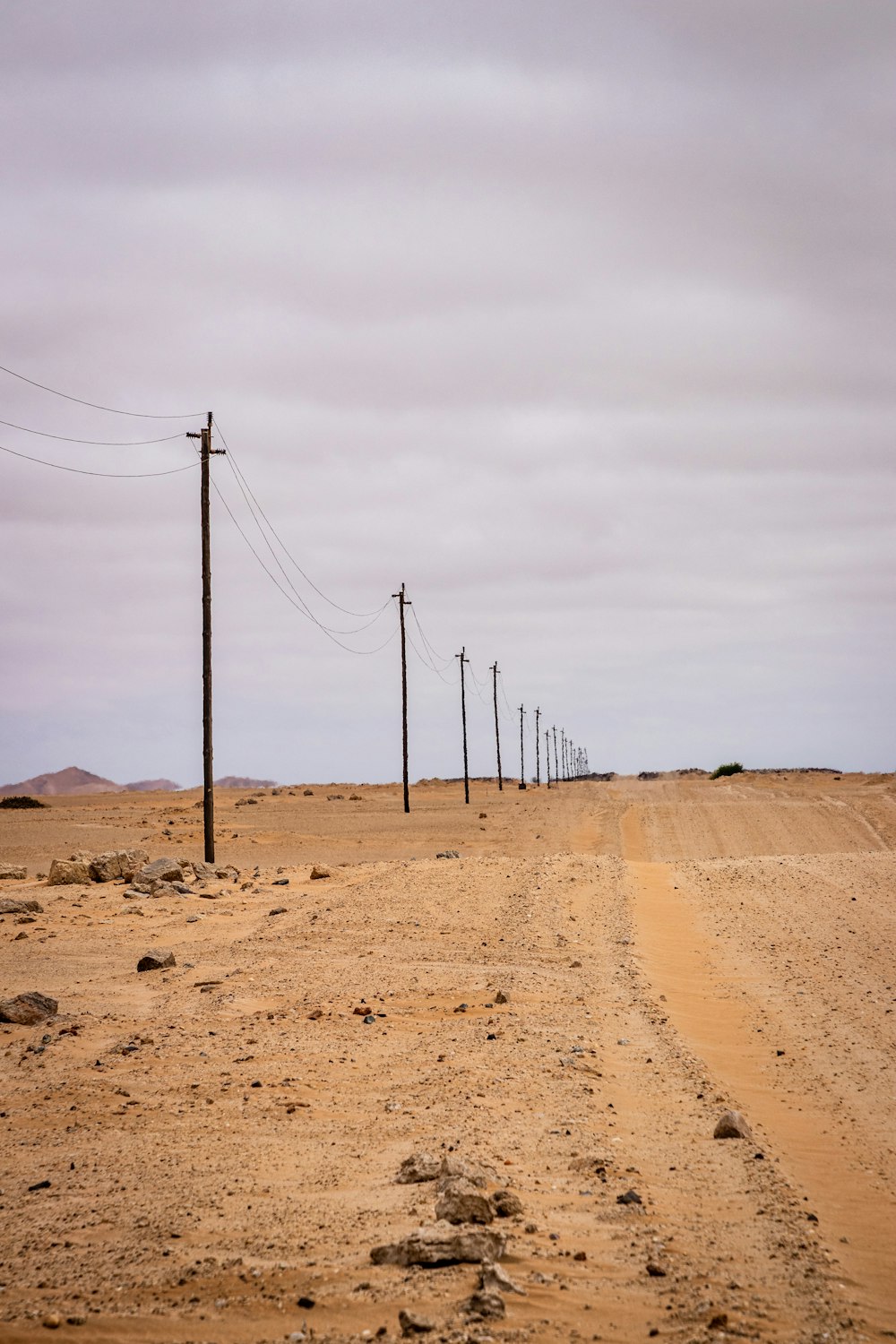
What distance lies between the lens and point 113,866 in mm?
20969

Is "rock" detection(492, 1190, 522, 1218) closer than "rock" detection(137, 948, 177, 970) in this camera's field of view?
Yes

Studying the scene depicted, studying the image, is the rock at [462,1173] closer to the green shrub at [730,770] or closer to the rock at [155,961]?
the rock at [155,961]

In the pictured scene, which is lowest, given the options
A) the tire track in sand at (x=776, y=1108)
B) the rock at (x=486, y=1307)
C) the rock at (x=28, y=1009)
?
the tire track in sand at (x=776, y=1108)

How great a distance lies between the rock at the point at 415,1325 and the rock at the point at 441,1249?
0.55m

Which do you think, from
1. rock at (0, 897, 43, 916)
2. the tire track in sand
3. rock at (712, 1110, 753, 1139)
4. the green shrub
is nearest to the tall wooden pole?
rock at (0, 897, 43, 916)

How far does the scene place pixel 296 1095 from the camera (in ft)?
25.7

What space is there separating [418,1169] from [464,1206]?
758 millimetres

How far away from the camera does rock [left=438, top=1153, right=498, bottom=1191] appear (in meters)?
5.80

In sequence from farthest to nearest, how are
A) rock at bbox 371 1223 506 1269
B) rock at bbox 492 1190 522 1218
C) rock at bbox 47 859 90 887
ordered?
rock at bbox 47 859 90 887
rock at bbox 492 1190 522 1218
rock at bbox 371 1223 506 1269

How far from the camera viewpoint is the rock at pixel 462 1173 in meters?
5.80

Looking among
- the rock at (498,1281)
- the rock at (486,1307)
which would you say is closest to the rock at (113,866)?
the rock at (498,1281)

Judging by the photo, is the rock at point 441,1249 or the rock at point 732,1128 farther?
the rock at point 732,1128

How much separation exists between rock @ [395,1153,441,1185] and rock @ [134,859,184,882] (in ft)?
46.0

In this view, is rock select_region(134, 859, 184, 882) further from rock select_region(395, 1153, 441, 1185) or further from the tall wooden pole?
rock select_region(395, 1153, 441, 1185)
